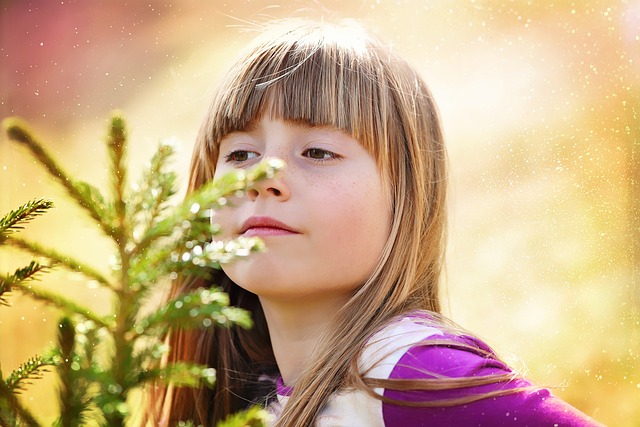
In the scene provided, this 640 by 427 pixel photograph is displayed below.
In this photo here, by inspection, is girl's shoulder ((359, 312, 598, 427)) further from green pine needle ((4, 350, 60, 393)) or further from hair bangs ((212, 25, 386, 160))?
green pine needle ((4, 350, 60, 393))

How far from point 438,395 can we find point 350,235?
0.24m

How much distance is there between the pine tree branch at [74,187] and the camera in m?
0.42

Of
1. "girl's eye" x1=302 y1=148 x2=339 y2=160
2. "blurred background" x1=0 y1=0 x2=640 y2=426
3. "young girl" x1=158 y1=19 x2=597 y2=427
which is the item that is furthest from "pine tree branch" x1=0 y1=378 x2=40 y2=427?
"blurred background" x1=0 y1=0 x2=640 y2=426

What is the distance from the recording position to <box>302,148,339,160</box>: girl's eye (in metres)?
0.98

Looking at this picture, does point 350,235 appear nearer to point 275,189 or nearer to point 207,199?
point 275,189

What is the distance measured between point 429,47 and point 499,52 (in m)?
0.14

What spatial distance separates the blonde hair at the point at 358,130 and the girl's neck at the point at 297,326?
0.11ft

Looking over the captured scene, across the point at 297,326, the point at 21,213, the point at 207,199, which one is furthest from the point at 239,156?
the point at 207,199

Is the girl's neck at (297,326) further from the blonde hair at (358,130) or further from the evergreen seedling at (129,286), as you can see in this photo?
the evergreen seedling at (129,286)

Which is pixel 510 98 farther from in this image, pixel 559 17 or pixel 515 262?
pixel 515 262

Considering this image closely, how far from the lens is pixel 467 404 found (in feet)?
2.63

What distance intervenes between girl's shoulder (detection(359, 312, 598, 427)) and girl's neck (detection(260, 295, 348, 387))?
0.55 ft

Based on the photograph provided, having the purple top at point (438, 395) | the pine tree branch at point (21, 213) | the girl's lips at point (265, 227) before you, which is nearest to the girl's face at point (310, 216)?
the girl's lips at point (265, 227)

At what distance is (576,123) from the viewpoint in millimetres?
1501
